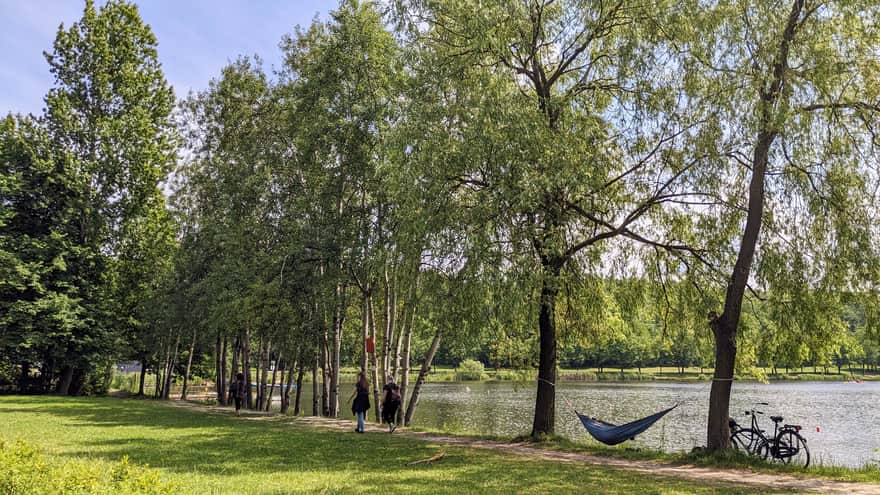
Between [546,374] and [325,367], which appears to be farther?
[325,367]

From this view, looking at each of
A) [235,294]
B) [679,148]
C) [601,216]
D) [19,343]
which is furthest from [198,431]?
[19,343]

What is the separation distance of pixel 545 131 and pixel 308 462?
8232 mm

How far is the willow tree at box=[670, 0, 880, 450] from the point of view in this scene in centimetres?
1193

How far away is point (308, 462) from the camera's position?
11.6 metres

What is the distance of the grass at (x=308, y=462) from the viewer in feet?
30.1

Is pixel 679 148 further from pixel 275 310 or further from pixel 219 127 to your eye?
pixel 219 127

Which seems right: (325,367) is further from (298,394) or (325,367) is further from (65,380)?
(65,380)

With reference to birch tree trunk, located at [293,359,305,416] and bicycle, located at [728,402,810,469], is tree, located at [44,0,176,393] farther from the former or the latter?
bicycle, located at [728,402,810,469]

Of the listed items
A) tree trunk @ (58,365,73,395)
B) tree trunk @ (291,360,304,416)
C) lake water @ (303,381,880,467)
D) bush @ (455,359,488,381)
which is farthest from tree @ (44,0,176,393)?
bush @ (455,359,488,381)

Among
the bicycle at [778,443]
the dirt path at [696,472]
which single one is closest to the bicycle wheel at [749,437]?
the bicycle at [778,443]

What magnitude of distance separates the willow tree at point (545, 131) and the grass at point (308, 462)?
3826 millimetres

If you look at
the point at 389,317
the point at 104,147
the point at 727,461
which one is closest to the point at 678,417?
the point at 389,317

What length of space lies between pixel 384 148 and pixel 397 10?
342cm

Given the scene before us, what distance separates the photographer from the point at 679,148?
43.9 feet
